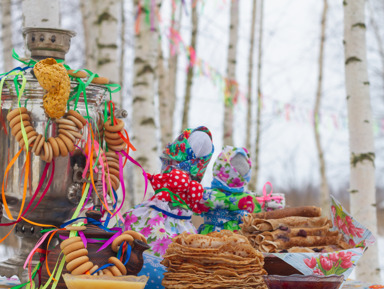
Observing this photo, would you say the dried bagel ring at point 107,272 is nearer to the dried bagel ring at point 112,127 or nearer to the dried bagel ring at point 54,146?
the dried bagel ring at point 54,146

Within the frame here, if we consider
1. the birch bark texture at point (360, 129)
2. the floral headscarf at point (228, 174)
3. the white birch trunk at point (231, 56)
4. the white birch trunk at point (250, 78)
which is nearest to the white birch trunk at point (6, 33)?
the white birch trunk at point (231, 56)

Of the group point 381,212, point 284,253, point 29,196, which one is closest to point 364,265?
point 284,253

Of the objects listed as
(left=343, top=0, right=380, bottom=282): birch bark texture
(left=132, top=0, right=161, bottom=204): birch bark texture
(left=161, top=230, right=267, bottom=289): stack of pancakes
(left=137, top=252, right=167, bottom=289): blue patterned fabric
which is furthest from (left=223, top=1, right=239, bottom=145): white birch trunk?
(left=161, top=230, right=267, bottom=289): stack of pancakes

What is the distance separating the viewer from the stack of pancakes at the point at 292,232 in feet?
6.29

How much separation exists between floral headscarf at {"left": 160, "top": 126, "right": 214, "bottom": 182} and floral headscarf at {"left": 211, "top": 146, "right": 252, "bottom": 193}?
17 cm

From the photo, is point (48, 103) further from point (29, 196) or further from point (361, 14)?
point (361, 14)

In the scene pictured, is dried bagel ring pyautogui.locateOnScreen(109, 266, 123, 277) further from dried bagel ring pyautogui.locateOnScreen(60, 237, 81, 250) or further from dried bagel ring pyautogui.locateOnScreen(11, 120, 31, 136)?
dried bagel ring pyautogui.locateOnScreen(11, 120, 31, 136)

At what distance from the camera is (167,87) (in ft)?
30.7

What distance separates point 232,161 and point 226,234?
3.24 ft

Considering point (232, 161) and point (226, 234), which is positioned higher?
point (232, 161)

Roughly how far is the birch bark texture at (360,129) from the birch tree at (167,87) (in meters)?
3.29

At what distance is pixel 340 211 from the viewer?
207cm

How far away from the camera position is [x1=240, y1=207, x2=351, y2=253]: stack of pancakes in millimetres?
1917

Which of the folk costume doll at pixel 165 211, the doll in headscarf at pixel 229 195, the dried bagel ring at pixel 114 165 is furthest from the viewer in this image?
the doll in headscarf at pixel 229 195
